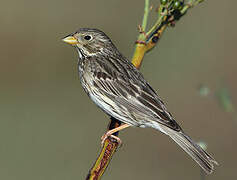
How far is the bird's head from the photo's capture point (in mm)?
5910

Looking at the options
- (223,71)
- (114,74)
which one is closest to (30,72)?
(223,71)

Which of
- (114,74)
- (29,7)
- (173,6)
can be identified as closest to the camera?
(173,6)

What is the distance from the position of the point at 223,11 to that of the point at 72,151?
5.66 m

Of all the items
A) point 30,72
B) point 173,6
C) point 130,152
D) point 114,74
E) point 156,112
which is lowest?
point 130,152

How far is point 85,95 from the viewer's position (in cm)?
1123

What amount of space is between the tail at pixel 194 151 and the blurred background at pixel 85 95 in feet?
9.49

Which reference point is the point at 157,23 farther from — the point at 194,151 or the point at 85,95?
the point at 85,95

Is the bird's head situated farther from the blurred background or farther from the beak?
the blurred background

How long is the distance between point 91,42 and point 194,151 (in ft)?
5.47

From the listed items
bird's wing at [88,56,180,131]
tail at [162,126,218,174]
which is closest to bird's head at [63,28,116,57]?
bird's wing at [88,56,180,131]

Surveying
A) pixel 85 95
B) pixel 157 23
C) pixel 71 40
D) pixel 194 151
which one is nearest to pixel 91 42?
pixel 71 40

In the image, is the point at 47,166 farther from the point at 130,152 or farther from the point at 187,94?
the point at 187,94

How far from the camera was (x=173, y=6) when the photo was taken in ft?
15.0

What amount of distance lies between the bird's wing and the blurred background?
108 inches
